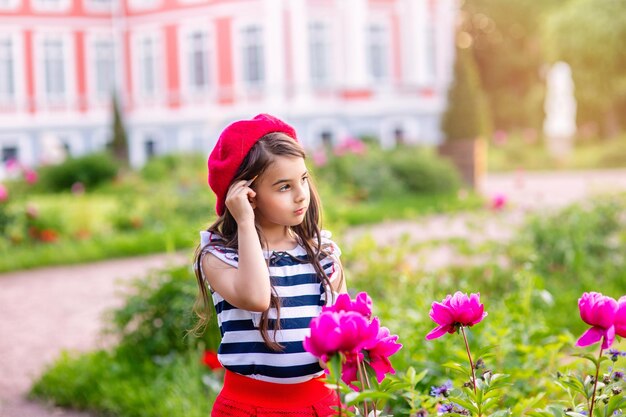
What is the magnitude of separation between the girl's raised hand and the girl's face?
1.4 inches

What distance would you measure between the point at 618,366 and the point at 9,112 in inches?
835

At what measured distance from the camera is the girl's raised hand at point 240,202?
5.74ft

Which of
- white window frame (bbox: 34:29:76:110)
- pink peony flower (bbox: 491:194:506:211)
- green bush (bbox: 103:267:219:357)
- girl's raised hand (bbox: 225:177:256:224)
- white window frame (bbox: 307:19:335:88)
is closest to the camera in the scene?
girl's raised hand (bbox: 225:177:256:224)

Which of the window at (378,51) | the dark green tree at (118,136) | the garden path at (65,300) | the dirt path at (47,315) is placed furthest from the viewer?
the window at (378,51)

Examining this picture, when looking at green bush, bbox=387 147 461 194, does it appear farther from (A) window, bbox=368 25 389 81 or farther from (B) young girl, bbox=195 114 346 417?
(B) young girl, bbox=195 114 346 417

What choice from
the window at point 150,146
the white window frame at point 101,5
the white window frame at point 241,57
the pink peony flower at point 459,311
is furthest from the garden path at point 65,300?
the white window frame at point 101,5

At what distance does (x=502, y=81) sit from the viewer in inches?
1145

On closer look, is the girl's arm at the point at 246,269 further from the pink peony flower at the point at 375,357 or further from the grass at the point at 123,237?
the grass at the point at 123,237

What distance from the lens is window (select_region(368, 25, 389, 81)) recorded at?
21.2 metres

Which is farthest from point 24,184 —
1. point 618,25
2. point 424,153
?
point 618,25

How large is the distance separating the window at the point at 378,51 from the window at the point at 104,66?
250 inches

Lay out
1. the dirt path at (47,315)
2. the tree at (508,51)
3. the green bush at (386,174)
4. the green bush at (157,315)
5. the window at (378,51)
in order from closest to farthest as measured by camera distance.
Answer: the green bush at (157,315)
the dirt path at (47,315)
the green bush at (386,174)
the window at (378,51)
the tree at (508,51)

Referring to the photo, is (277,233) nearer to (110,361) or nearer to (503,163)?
(110,361)

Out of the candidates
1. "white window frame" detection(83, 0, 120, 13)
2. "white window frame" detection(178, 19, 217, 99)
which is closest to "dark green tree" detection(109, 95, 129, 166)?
"white window frame" detection(178, 19, 217, 99)
